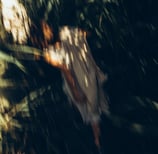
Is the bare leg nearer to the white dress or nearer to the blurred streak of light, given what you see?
the white dress

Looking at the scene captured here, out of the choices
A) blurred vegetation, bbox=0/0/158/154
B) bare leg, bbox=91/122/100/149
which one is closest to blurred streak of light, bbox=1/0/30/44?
blurred vegetation, bbox=0/0/158/154

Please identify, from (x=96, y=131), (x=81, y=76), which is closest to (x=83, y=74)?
(x=81, y=76)

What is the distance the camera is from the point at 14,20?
1297mm

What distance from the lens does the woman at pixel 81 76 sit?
4.01 ft

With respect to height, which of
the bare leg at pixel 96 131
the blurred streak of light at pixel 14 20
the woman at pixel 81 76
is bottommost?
the bare leg at pixel 96 131

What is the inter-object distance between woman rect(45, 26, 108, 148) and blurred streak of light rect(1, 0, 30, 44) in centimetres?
10

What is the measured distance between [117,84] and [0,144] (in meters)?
0.35

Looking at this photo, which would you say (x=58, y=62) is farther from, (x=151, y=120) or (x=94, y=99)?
(x=151, y=120)

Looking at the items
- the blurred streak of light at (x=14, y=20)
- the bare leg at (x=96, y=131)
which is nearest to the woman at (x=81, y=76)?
the bare leg at (x=96, y=131)

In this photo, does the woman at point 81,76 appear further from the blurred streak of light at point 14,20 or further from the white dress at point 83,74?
the blurred streak of light at point 14,20

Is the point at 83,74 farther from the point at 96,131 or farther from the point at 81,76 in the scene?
the point at 96,131

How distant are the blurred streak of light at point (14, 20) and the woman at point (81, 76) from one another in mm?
100

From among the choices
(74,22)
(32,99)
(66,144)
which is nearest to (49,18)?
(74,22)

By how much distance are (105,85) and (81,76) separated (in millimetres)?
85
